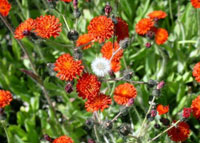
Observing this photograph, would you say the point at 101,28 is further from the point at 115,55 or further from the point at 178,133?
the point at 178,133

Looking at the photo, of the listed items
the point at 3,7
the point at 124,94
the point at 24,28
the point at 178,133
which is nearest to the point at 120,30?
the point at 124,94

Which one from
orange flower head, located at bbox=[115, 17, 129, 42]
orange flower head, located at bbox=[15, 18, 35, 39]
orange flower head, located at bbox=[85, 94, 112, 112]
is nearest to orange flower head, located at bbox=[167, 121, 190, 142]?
orange flower head, located at bbox=[85, 94, 112, 112]

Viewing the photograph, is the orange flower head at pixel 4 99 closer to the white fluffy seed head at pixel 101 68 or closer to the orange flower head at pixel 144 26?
the white fluffy seed head at pixel 101 68

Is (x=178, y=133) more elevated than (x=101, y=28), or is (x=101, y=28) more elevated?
(x=101, y=28)

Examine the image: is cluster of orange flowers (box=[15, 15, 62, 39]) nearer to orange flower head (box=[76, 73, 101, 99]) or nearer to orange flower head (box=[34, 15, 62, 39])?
orange flower head (box=[34, 15, 62, 39])

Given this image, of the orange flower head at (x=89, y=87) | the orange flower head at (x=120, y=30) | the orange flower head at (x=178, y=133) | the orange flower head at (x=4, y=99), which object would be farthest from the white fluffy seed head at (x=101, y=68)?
the orange flower head at (x=4, y=99)

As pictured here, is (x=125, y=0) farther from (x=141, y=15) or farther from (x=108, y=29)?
(x=108, y=29)
